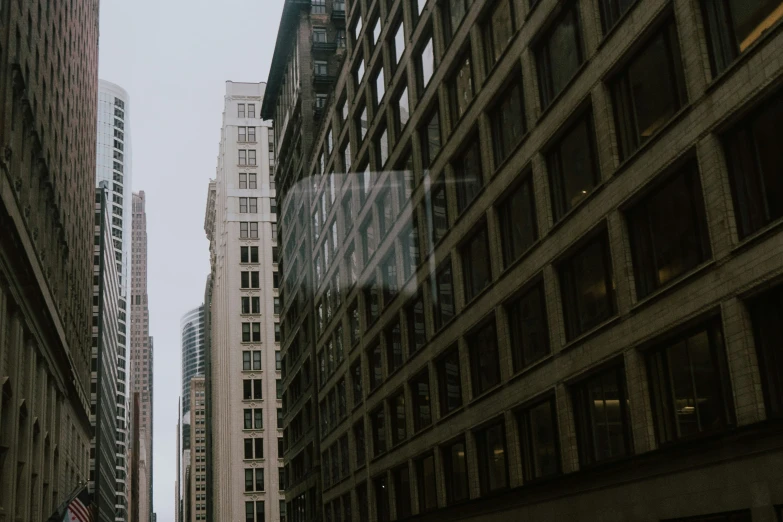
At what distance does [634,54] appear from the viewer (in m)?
23.7

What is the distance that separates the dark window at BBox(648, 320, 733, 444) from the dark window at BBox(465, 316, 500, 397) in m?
10.5

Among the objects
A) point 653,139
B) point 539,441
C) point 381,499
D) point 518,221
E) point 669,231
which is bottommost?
point 381,499

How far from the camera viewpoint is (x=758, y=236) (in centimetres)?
1841

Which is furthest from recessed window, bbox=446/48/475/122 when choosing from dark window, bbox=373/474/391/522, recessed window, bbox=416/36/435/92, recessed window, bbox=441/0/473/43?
dark window, bbox=373/474/391/522

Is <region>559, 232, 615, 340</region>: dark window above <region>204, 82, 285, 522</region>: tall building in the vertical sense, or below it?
below

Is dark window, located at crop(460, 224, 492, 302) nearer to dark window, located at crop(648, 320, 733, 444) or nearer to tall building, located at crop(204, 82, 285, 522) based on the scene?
dark window, located at crop(648, 320, 733, 444)

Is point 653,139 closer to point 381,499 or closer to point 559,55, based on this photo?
point 559,55

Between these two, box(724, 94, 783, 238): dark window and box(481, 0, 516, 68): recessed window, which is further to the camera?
box(481, 0, 516, 68): recessed window

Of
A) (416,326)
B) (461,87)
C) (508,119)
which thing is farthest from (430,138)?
(508,119)

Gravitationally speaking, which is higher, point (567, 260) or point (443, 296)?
point (443, 296)

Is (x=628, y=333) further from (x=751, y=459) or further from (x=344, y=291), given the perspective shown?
(x=344, y=291)

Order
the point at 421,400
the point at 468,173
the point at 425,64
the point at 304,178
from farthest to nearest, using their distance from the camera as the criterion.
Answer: the point at 304,178 → the point at 421,400 → the point at 425,64 → the point at 468,173

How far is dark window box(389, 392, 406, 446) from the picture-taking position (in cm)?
4584

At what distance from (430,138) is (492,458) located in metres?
14.6
